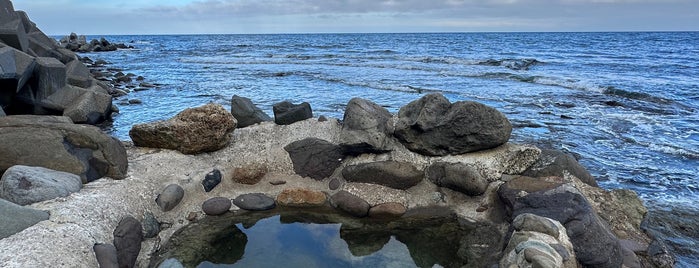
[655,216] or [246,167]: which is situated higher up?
[246,167]

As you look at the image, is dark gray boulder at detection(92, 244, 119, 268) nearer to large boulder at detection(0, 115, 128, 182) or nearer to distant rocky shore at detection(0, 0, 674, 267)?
distant rocky shore at detection(0, 0, 674, 267)

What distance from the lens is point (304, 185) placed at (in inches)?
312

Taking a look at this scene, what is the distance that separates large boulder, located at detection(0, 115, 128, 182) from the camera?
6.23m

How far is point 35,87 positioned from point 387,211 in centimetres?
1045

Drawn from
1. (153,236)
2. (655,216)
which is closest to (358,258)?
(153,236)

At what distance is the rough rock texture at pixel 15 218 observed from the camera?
469cm

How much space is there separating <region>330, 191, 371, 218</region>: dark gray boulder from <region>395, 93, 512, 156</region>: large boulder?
4.77 ft

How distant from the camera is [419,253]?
6.09m

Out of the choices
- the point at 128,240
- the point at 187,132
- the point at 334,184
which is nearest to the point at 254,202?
the point at 334,184

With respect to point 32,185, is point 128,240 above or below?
below

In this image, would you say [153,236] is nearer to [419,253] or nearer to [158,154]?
[158,154]

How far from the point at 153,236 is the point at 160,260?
0.61 metres

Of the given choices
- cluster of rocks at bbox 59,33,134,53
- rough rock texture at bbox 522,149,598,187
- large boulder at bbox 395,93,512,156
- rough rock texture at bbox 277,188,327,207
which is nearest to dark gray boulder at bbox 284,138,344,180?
rough rock texture at bbox 277,188,327,207

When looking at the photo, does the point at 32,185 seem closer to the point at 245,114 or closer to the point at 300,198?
the point at 300,198
